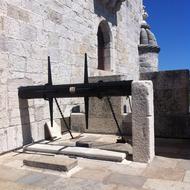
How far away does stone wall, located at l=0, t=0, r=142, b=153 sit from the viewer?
4.53 m

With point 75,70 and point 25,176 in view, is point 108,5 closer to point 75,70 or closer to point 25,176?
point 75,70

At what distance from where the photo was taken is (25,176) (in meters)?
3.33

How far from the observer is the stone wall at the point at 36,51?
4.53 meters

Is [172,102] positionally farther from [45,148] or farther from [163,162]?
[45,148]

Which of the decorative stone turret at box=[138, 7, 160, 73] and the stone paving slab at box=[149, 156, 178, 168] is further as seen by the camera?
the decorative stone turret at box=[138, 7, 160, 73]

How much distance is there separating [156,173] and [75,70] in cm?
371

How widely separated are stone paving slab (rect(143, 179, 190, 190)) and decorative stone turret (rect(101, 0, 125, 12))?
606cm

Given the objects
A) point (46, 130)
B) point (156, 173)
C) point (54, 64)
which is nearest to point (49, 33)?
point (54, 64)

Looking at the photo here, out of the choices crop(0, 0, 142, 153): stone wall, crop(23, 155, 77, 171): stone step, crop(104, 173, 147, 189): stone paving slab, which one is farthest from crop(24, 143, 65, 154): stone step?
crop(104, 173, 147, 189): stone paving slab

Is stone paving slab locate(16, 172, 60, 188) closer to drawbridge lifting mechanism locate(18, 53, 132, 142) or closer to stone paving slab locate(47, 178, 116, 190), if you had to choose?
stone paving slab locate(47, 178, 116, 190)

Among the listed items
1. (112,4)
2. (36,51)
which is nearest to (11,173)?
(36,51)

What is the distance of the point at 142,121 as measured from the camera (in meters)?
3.72

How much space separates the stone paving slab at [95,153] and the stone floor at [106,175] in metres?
0.08

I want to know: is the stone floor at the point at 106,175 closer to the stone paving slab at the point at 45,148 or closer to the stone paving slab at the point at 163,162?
the stone paving slab at the point at 163,162
